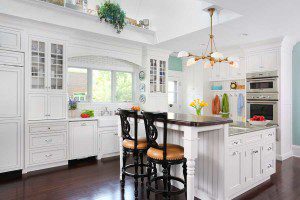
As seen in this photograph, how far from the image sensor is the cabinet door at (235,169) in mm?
2768

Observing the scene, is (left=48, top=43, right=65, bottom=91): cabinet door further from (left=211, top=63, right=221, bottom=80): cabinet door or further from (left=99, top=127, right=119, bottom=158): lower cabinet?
(left=211, top=63, right=221, bottom=80): cabinet door

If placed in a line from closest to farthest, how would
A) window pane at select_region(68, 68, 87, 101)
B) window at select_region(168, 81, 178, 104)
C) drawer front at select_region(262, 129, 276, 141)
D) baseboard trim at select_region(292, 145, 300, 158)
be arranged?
drawer front at select_region(262, 129, 276, 141)
window pane at select_region(68, 68, 87, 101)
baseboard trim at select_region(292, 145, 300, 158)
window at select_region(168, 81, 178, 104)

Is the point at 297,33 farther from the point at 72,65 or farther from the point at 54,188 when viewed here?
the point at 54,188

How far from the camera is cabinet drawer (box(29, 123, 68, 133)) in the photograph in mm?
3926

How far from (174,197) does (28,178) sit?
2498mm

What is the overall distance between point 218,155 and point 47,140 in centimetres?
315

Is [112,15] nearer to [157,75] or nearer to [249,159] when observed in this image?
[157,75]

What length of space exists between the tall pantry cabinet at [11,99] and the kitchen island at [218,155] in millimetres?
2338

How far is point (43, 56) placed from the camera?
4.16 m

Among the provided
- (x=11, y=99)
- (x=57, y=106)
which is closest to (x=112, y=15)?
(x=57, y=106)

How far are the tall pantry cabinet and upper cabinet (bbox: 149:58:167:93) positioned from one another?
10.4 feet

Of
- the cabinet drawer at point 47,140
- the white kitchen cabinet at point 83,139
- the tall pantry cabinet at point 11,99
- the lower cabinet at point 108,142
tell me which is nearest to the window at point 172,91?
the lower cabinet at point 108,142

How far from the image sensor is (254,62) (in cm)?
533

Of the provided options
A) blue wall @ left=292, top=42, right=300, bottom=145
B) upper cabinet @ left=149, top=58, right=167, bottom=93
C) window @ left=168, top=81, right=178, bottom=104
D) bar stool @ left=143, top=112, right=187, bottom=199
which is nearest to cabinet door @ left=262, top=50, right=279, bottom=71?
blue wall @ left=292, top=42, right=300, bottom=145
